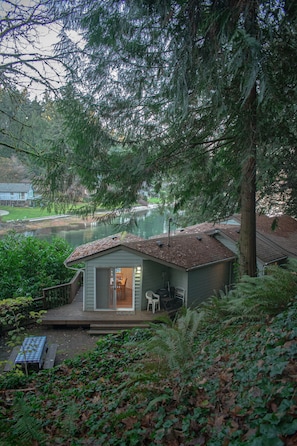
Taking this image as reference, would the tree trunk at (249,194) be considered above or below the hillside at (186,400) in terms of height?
above

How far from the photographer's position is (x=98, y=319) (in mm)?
10133

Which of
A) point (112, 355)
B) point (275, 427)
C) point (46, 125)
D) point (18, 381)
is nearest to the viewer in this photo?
point (275, 427)

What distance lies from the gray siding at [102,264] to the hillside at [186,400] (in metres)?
6.10

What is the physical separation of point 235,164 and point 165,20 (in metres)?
3.16

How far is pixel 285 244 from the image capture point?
13547 mm

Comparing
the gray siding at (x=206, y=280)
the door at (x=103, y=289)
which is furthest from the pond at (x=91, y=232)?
the door at (x=103, y=289)

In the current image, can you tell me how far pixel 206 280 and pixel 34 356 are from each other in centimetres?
700

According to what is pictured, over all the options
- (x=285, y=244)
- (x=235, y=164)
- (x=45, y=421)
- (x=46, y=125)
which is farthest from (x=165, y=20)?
(x=285, y=244)

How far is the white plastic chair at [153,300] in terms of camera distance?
10.9 m

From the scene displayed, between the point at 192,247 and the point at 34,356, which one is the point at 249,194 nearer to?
the point at 192,247

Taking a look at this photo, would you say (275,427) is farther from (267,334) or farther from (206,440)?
(267,334)

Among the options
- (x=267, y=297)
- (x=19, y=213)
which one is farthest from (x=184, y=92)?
(x=19, y=213)

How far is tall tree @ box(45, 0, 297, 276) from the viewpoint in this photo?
4719 millimetres

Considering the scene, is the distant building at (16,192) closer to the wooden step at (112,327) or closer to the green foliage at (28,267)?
the green foliage at (28,267)
